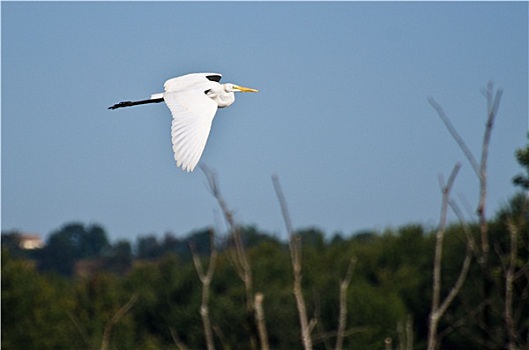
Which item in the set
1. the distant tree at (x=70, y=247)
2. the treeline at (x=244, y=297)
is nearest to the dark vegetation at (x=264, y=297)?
the treeline at (x=244, y=297)

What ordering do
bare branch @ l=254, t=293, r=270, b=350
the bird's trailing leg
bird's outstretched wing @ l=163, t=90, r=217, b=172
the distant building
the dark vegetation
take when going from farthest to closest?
1. the distant building
2. the dark vegetation
3. the bird's trailing leg
4. bare branch @ l=254, t=293, r=270, b=350
5. bird's outstretched wing @ l=163, t=90, r=217, b=172

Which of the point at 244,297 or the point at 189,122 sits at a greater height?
the point at 189,122

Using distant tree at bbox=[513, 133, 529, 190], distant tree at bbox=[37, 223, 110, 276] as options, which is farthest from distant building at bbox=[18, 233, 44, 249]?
distant tree at bbox=[513, 133, 529, 190]

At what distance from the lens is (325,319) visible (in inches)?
1689

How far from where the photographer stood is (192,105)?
670 centimetres

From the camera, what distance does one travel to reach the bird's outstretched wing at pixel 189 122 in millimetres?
5871

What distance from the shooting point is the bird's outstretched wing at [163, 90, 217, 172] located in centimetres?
587

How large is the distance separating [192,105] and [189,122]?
34cm

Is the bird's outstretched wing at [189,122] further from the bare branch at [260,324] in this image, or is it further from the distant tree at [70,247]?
the distant tree at [70,247]

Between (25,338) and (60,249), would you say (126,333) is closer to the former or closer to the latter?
(25,338)

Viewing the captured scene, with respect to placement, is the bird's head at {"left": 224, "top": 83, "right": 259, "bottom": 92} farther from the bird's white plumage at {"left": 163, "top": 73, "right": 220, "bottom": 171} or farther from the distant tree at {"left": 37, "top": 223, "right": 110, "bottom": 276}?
the distant tree at {"left": 37, "top": 223, "right": 110, "bottom": 276}

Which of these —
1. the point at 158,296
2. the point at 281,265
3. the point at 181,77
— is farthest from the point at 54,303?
the point at 181,77

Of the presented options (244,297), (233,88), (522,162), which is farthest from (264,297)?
(233,88)

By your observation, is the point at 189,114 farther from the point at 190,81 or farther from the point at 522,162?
the point at 522,162
